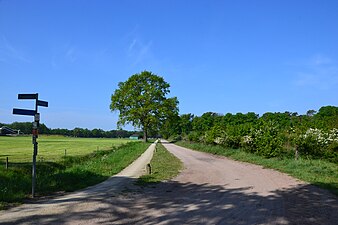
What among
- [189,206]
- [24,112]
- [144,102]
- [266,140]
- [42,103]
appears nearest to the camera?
[189,206]

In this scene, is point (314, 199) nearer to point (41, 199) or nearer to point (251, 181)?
point (251, 181)

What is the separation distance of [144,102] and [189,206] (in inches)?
2249

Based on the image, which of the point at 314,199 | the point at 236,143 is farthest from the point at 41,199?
the point at 236,143

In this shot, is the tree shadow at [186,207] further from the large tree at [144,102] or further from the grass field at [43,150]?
the large tree at [144,102]

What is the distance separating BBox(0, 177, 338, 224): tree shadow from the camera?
793 cm

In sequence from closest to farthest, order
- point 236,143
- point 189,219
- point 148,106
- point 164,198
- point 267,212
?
point 189,219 → point 267,212 → point 164,198 → point 236,143 → point 148,106

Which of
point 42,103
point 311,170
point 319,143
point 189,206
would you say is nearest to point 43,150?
point 319,143

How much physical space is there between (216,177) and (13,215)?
10.7 meters

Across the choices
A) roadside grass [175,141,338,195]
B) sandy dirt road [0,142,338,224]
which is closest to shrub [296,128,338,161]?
roadside grass [175,141,338,195]

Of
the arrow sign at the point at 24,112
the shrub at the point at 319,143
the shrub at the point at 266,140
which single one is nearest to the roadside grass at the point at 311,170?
the shrub at the point at 266,140

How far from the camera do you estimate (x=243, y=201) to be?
10461 mm

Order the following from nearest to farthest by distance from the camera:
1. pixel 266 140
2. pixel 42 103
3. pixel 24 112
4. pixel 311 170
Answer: pixel 24 112, pixel 42 103, pixel 311 170, pixel 266 140

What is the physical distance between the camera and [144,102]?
66.2 m

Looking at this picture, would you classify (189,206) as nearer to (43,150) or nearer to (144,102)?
(43,150)
